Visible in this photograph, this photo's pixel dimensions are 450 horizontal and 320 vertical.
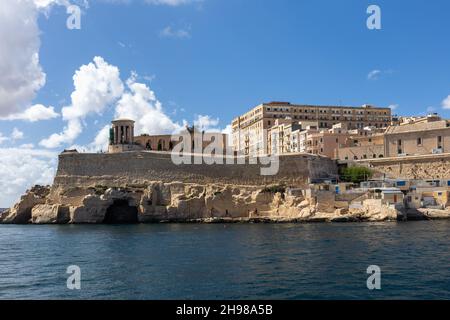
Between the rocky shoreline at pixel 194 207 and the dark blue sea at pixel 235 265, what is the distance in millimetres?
12253

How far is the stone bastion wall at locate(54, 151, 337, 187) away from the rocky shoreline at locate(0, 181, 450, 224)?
170 cm

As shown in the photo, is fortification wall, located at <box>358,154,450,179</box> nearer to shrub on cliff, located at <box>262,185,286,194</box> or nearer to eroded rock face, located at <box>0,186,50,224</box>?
shrub on cliff, located at <box>262,185,286,194</box>

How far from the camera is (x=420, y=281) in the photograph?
18531 mm

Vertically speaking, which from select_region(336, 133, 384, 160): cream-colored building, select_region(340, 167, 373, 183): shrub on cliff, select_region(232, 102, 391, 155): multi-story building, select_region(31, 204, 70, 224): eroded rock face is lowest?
select_region(31, 204, 70, 224): eroded rock face

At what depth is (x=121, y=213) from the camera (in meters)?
56.8

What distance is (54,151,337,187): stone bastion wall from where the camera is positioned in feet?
192

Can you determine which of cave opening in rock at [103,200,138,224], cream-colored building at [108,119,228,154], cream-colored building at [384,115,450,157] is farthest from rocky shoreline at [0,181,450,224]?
cream-colored building at [384,115,450,157]

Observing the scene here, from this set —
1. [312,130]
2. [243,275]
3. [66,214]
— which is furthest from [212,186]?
[243,275]

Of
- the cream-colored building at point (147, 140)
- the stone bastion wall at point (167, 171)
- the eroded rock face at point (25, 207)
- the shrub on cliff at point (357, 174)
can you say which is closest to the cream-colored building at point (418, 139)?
the shrub on cliff at point (357, 174)

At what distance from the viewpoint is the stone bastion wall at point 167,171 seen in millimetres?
58438

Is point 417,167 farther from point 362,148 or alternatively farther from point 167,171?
point 167,171

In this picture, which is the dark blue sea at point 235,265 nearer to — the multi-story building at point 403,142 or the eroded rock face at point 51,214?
the eroded rock face at point 51,214

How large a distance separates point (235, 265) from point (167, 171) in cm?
3714
